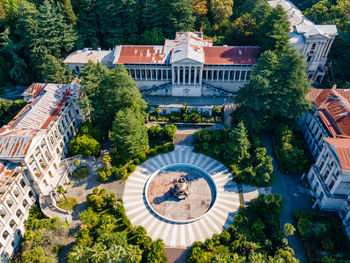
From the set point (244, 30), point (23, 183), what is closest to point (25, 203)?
point (23, 183)

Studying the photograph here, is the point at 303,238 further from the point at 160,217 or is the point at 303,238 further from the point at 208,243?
the point at 160,217

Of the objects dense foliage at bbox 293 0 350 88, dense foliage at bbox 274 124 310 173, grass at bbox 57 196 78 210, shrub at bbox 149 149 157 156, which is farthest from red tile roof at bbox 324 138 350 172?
grass at bbox 57 196 78 210

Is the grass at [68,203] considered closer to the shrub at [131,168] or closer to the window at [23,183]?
the window at [23,183]

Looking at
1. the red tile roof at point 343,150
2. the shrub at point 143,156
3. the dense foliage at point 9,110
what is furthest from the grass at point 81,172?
the red tile roof at point 343,150

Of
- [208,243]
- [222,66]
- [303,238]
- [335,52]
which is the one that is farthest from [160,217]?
[335,52]

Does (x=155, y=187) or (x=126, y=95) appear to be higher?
(x=126, y=95)
